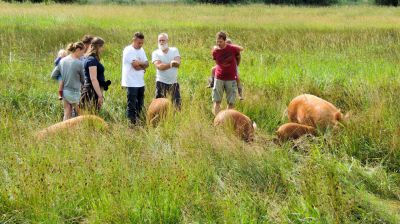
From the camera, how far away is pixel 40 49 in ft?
47.0

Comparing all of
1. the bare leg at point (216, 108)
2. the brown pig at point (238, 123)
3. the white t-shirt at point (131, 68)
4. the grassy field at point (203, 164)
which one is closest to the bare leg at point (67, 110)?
the grassy field at point (203, 164)

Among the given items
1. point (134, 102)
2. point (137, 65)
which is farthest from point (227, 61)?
point (134, 102)

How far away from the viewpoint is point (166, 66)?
836 centimetres

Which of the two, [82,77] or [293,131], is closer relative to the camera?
[293,131]

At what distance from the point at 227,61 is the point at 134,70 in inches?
62.6

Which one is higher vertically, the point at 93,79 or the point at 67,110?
the point at 93,79

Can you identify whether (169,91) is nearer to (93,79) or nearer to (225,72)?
(225,72)

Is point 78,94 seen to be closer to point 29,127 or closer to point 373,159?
point 29,127

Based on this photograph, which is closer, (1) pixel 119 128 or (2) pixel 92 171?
(2) pixel 92 171

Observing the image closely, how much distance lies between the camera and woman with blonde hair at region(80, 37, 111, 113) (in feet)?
25.2

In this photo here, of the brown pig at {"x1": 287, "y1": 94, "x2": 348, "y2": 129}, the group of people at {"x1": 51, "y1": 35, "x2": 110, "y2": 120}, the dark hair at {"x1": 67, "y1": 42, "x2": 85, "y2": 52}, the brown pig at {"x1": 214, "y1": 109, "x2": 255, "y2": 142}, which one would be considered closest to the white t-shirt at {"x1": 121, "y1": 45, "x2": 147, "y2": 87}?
the group of people at {"x1": 51, "y1": 35, "x2": 110, "y2": 120}

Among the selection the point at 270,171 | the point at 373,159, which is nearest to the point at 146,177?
the point at 270,171

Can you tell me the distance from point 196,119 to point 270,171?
5.30 feet

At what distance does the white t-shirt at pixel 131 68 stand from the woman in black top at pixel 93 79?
372 mm
